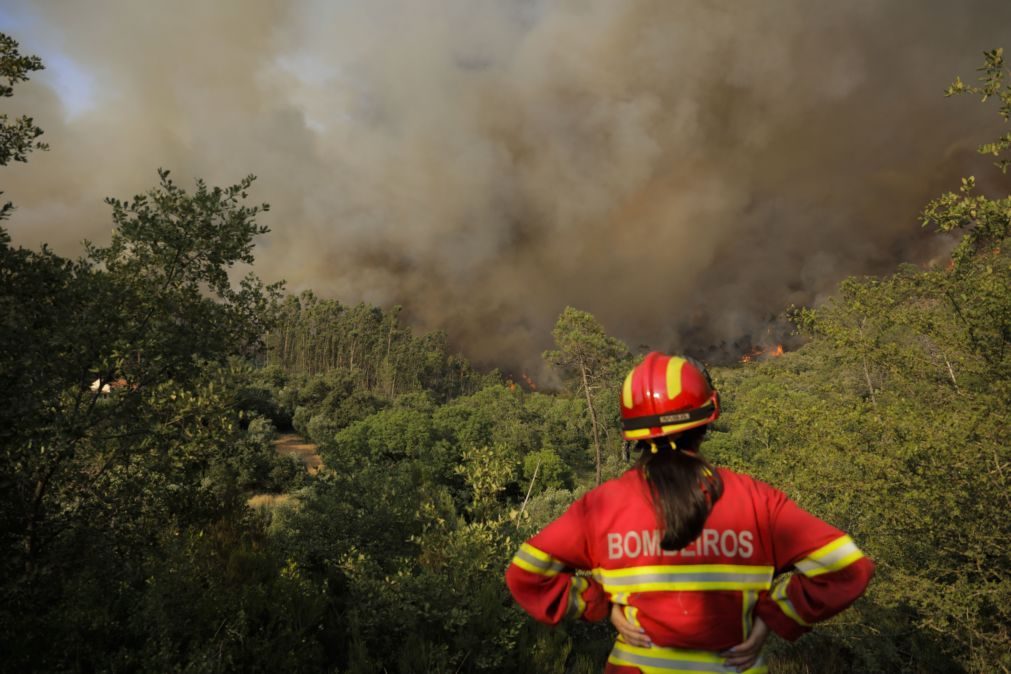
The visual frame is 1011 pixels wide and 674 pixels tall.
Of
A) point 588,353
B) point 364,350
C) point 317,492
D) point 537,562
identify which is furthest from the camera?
point 364,350

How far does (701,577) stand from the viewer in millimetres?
1866

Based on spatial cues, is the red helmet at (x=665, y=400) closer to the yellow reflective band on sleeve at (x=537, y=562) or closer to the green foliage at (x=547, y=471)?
the yellow reflective band on sleeve at (x=537, y=562)

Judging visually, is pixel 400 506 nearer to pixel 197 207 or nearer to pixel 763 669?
pixel 197 207

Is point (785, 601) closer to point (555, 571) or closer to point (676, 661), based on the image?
point (676, 661)

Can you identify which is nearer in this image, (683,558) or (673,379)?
(683,558)

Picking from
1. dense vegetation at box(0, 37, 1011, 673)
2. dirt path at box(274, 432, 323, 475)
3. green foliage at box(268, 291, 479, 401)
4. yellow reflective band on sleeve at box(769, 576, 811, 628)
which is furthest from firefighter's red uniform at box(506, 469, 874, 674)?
green foliage at box(268, 291, 479, 401)

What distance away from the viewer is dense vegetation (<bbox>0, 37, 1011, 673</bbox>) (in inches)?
193

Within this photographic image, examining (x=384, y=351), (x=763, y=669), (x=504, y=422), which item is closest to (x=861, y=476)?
(x=763, y=669)

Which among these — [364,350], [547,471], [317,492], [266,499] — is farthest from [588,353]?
[364,350]

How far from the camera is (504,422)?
48688mm

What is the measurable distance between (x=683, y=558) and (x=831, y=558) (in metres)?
0.51

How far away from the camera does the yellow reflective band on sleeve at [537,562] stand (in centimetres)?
199

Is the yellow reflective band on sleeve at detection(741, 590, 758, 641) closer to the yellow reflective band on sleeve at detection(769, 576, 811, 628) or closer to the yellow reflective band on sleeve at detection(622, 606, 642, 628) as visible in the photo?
the yellow reflective band on sleeve at detection(769, 576, 811, 628)

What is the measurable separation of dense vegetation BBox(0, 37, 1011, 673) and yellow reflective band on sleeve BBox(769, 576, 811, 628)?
4851mm
